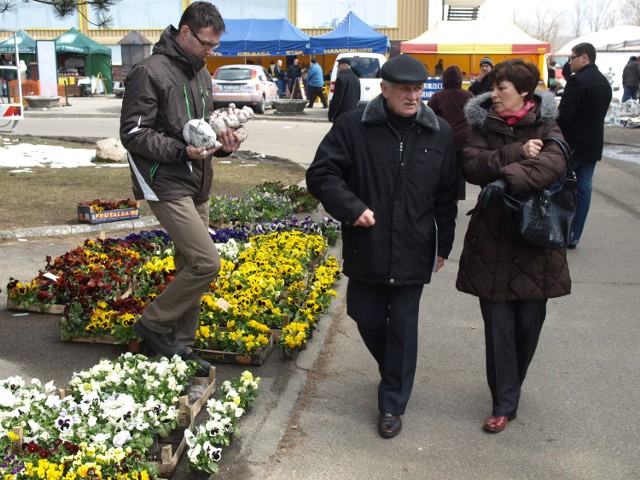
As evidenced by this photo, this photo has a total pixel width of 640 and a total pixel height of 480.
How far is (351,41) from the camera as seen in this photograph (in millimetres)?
33375

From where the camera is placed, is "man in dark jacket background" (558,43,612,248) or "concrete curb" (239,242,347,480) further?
"man in dark jacket background" (558,43,612,248)

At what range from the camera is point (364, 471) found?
3.74 meters

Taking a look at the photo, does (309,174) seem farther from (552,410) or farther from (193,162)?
(552,410)

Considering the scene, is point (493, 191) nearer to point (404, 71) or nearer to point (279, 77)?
point (404, 71)

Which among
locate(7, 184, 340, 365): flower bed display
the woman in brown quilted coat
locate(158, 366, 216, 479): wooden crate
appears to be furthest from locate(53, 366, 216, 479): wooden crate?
the woman in brown quilted coat

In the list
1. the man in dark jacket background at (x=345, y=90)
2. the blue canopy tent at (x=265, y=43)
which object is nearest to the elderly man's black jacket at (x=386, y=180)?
the man in dark jacket background at (x=345, y=90)

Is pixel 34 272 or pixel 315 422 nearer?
pixel 315 422

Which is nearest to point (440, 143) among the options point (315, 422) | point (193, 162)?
point (193, 162)

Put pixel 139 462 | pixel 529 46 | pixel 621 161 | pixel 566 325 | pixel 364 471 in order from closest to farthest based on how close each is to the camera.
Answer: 1. pixel 139 462
2. pixel 364 471
3. pixel 566 325
4. pixel 621 161
5. pixel 529 46

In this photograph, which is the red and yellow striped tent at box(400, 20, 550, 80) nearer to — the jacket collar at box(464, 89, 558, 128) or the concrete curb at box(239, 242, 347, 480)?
the concrete curb at box(239, 242, 347, 480)

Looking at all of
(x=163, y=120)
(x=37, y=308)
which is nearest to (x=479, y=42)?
(x=37, y=308)

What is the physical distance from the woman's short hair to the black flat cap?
42 cm

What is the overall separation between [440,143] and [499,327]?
1.02 meters

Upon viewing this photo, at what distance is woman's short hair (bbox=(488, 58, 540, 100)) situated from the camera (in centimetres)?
400
